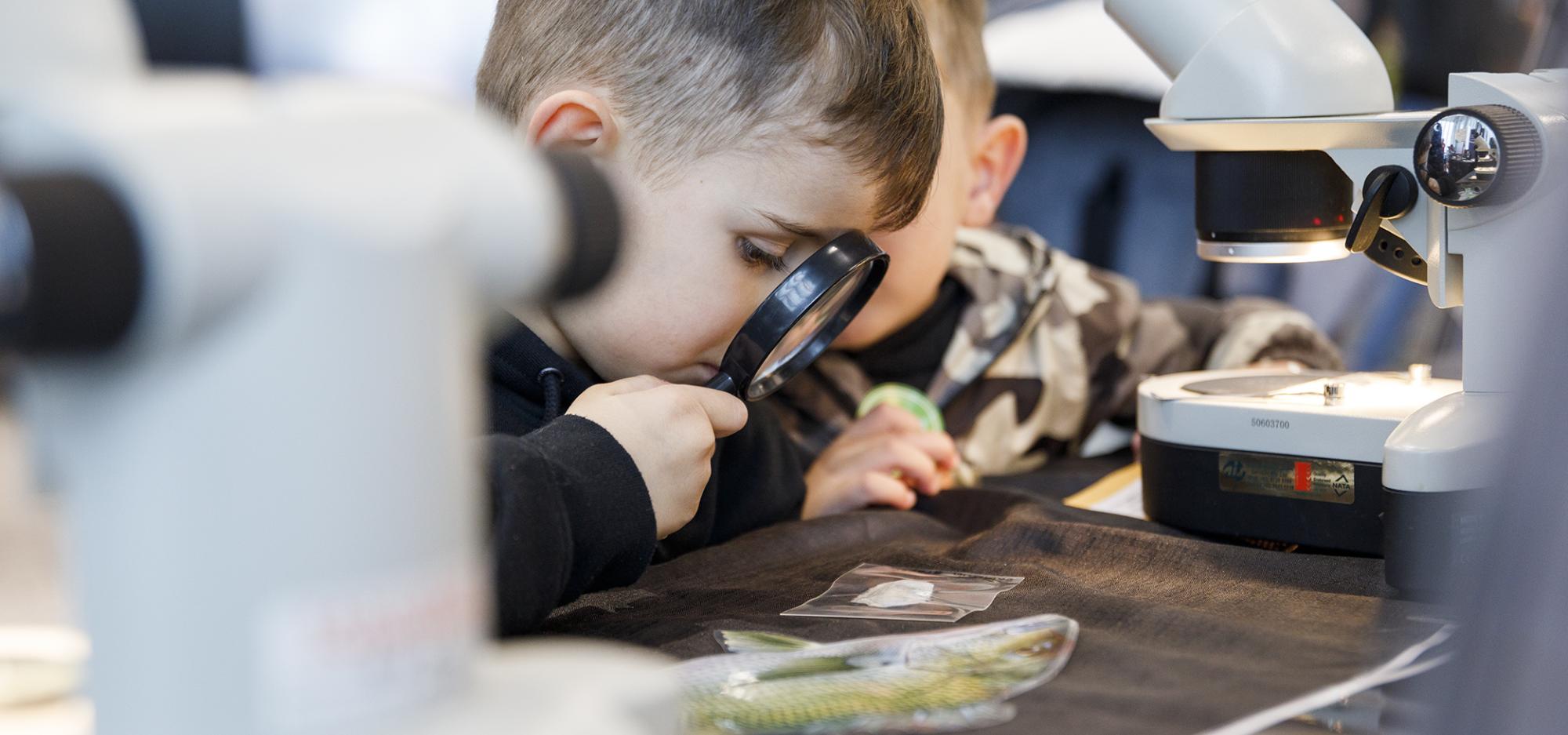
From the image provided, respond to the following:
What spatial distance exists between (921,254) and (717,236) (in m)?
0.43

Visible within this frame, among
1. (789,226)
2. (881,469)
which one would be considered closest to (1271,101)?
(789,226)

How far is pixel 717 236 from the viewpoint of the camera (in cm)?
92

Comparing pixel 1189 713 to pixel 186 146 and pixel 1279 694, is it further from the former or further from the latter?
pixel 186 146

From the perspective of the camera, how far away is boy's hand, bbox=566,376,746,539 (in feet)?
2.61

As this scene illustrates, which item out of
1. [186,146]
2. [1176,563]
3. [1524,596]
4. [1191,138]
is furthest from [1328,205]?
[186,146]

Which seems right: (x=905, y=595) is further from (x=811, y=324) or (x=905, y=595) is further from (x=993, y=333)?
(x=993, y=333)

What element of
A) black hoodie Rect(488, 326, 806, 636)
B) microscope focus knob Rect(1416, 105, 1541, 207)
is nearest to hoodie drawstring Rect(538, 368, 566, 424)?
black hoodie Rect(488, 326, 806, 636)

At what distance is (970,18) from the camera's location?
1.48 m

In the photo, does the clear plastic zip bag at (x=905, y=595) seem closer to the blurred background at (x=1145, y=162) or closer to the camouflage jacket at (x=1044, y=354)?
the camouflage jacket at (x=1044, y=354)

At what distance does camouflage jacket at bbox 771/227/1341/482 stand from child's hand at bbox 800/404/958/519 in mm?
163

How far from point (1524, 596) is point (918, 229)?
37.5 inches

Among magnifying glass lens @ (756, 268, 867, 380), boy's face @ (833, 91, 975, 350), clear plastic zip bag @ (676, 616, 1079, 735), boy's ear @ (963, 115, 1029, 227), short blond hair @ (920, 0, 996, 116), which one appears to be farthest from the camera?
boy's ear @ (963, 115, 1029, 227)

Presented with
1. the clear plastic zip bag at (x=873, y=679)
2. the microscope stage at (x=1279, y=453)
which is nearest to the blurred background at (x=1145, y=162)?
the microscope stage at (x=1279, y=453)

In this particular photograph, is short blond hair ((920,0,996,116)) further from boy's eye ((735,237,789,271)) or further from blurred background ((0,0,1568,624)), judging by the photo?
boy's eye ((735,237,789,271))
